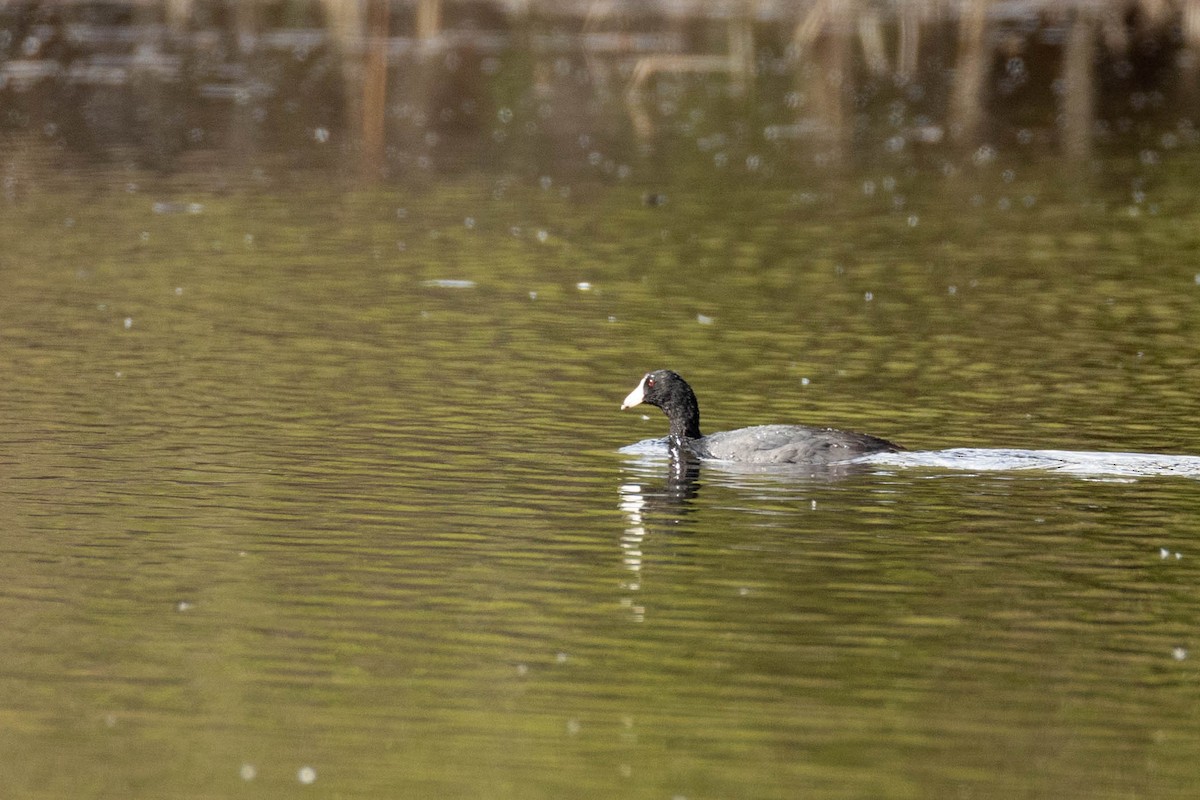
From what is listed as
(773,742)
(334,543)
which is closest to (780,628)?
(773,742)

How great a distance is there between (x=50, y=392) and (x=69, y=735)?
863 cm

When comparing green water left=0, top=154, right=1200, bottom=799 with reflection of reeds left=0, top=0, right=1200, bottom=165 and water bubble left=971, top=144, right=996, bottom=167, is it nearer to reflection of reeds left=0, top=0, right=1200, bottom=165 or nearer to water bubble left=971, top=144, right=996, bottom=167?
water bubble left=971, top=144, right=996, bottom=167

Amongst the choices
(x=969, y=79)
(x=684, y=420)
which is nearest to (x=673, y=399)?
(x=684, y=420)

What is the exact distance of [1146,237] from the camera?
26.5 meters

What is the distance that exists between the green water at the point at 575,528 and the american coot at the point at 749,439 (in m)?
0.38

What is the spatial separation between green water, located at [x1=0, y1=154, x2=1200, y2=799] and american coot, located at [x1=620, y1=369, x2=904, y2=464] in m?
0.38

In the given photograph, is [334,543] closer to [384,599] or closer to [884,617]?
[384,599]

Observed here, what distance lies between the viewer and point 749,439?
15258 millimetres

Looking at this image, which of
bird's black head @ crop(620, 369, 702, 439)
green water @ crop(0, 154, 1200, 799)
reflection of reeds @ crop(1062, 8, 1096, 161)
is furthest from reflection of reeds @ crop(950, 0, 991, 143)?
bird's black head @ crop(620, 369, 702, 439)

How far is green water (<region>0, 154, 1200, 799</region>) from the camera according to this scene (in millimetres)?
9281

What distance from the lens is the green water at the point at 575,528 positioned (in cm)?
928

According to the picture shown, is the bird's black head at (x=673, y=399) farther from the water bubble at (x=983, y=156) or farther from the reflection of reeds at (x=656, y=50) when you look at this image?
the water bubble at (x=983, y=156)

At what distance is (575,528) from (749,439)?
8.07 feet

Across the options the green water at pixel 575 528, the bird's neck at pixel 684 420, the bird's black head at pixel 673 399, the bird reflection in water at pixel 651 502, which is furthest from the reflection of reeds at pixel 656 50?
the bird reflection in water at pixel 651 502
